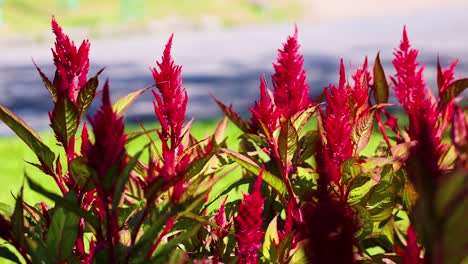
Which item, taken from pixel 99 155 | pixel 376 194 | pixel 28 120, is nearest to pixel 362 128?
pixel 376 194

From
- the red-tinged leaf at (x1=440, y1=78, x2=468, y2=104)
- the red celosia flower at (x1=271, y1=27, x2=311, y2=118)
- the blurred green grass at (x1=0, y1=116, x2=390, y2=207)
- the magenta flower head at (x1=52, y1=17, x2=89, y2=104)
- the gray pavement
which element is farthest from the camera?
the gray pavement

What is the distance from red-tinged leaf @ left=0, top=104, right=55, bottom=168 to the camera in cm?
163

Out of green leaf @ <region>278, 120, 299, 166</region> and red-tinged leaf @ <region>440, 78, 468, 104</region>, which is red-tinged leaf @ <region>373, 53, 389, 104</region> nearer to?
red-tinged leaf @ <region>440, 78, 468, 104</region>

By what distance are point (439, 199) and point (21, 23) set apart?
22.4 metres

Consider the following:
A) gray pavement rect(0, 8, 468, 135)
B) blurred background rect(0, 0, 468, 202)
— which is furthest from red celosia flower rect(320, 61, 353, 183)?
gray pavement rect(0, 8, 468, 135)

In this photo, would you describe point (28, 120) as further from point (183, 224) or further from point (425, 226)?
point (425, 226)

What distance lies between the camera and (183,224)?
1681mm

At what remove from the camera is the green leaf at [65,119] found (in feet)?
5.14

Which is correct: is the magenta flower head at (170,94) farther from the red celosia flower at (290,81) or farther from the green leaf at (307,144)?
the green leaf at (307,144)

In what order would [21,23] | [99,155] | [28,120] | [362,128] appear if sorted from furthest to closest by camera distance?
1. [21,23]
2. [28,120]
3. [362,128]
4. [99,155]

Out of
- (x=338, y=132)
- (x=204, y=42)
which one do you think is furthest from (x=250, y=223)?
(x=204, y=42)

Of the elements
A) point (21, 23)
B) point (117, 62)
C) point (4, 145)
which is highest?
point (21, 23)

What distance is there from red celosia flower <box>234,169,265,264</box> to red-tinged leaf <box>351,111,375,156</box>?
18.9 inches

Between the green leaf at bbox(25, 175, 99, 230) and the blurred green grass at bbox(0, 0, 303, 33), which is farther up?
the blurred green grass at bbox(0, 0, 303, 33)
